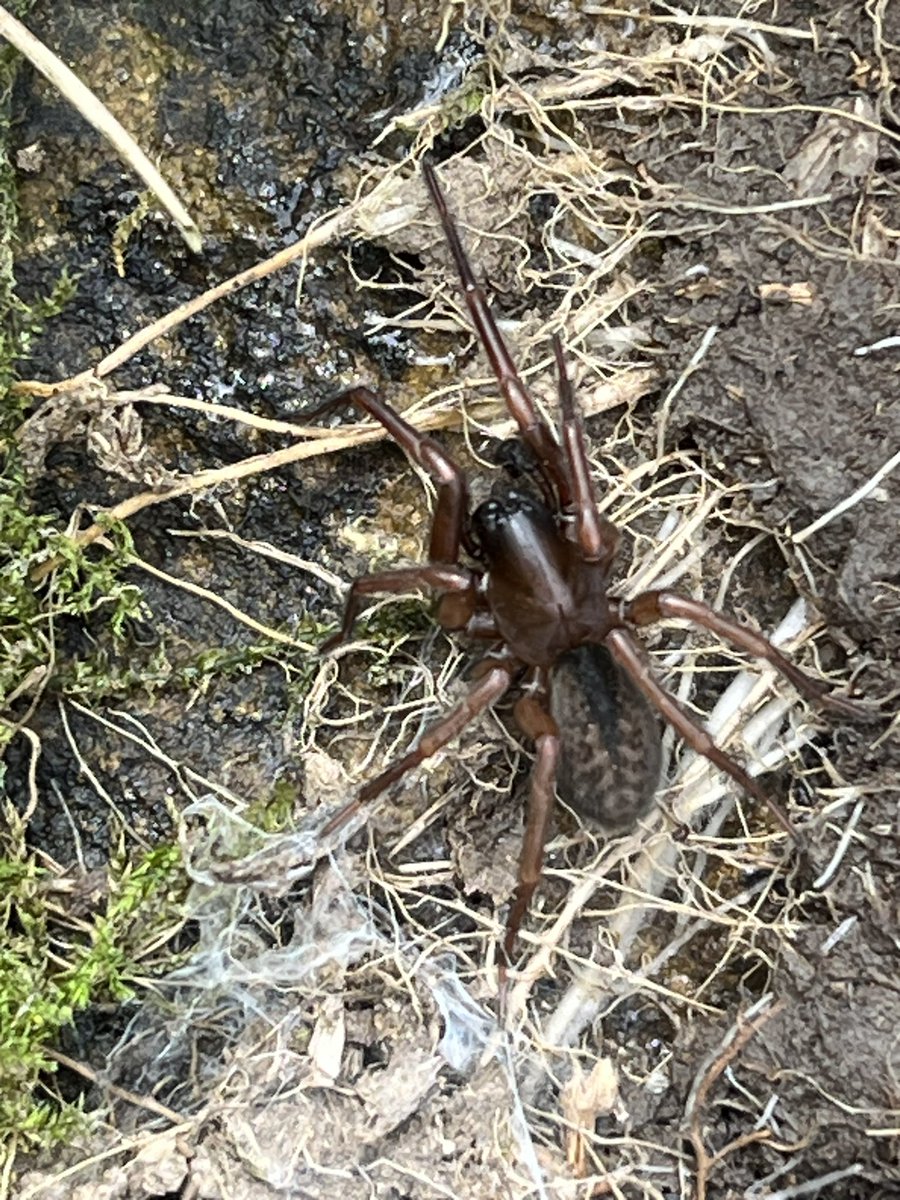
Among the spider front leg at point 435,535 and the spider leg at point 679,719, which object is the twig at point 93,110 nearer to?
the spider front leg at point 435,535

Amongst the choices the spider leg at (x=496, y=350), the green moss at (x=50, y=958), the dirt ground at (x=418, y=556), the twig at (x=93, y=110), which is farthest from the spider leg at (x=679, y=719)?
the twig at (x=93, y=110)

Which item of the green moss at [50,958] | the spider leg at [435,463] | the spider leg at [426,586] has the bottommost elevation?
the green moss at [50,958]

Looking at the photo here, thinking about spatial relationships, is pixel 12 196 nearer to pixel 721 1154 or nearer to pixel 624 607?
pixel 624 607

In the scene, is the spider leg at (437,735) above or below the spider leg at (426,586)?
below

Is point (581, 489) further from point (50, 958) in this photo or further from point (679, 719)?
point (50, 958)

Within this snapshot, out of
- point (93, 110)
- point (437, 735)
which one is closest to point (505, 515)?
point (437, 735)

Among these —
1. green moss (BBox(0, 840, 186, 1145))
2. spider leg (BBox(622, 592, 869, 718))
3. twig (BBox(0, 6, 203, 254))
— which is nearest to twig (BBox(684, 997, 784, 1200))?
spider leg (BBox(622, 592, 869, 718))

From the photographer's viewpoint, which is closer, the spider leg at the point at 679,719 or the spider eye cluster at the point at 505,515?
the spider leg at the point at 679,719
